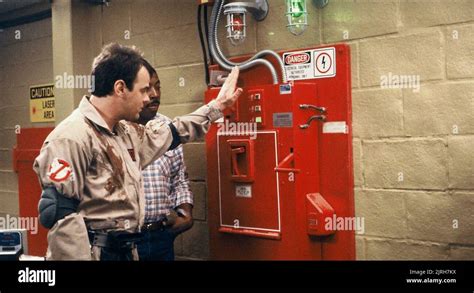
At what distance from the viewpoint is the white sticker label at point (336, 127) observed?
281 cm

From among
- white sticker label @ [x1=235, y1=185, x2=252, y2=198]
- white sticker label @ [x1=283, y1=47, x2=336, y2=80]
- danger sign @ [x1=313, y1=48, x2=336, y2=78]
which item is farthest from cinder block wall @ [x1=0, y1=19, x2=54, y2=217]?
danger sign @ [x1=313, y1=48, x2=336, y2=78]

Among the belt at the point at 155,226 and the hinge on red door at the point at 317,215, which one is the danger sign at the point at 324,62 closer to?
the hinge on red door at the point at 317,215

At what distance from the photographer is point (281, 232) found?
283cm

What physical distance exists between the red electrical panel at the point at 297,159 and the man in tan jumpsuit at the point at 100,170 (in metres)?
0.60

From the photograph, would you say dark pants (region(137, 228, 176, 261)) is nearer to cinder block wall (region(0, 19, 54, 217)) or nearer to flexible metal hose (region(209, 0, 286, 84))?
flexible metal hose (region(209, 0, 286, 84))

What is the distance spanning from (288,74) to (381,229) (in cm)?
87

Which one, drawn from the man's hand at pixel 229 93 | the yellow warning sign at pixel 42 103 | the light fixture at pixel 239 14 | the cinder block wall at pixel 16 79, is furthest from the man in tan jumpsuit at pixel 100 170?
the cinder block wall at pixel 16 79

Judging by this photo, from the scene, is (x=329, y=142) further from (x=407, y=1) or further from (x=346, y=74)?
(x=407, y=1)

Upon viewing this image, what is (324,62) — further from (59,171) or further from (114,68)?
(59,171)

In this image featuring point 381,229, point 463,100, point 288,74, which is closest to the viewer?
point 463,100

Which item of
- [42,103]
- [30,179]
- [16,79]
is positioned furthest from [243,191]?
[16,79]

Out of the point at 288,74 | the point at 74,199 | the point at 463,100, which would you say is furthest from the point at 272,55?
the point at 74,199

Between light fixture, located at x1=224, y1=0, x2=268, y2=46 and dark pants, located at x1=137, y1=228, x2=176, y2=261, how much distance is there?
3.45ft

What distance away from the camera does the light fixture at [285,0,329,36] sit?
9.40ft
